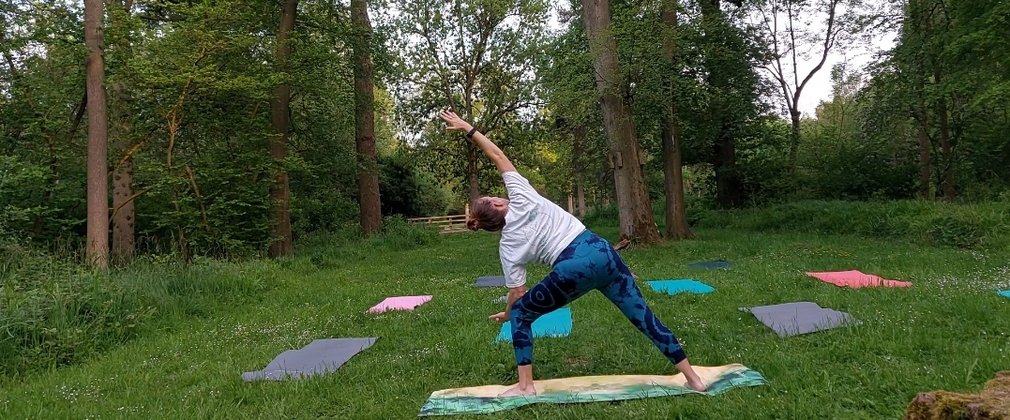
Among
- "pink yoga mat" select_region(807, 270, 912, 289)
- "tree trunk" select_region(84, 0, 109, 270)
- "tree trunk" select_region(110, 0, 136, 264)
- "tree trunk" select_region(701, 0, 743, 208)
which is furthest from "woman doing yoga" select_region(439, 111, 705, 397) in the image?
"tree trunk" select_region(701, 0, 743, 208)

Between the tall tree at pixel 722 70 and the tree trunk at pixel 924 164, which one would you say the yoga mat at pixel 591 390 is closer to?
the tall tree at pixel 722 70

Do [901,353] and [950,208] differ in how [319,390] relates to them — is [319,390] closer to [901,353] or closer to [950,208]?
[901,353]

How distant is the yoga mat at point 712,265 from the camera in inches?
342

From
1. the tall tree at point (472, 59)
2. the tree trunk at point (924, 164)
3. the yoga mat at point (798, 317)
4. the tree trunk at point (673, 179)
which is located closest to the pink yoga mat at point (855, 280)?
the yoga mat at point (798, 317)

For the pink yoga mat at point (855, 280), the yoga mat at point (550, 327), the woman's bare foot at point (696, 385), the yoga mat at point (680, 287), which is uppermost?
the yoga mat at point (680, 287)

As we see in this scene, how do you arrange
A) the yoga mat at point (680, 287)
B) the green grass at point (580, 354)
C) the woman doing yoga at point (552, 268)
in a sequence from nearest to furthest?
1. the green grass at point (580, 354)
2. the woman doing yoga at point (552, 268)
3. the yoga mat at point (680, 287)

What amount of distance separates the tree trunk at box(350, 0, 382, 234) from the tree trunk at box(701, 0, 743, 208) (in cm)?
898

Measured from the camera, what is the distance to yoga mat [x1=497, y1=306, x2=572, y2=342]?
15.9 ft

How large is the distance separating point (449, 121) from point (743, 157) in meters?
16.7

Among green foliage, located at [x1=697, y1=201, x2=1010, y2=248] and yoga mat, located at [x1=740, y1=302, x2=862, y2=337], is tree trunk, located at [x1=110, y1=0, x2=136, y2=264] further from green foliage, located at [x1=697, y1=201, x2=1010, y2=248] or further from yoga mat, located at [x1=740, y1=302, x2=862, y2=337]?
green foliage, located at [x1=697, y1=201, x2=1010, y2=248]

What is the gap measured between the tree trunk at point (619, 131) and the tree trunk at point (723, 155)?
448 centimetres

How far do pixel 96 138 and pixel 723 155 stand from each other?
638 inches

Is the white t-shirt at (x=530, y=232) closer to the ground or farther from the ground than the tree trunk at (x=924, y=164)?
closer to the ground

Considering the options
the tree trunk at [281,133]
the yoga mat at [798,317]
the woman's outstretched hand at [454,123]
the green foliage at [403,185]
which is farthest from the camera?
the green foliage at [403,185]
